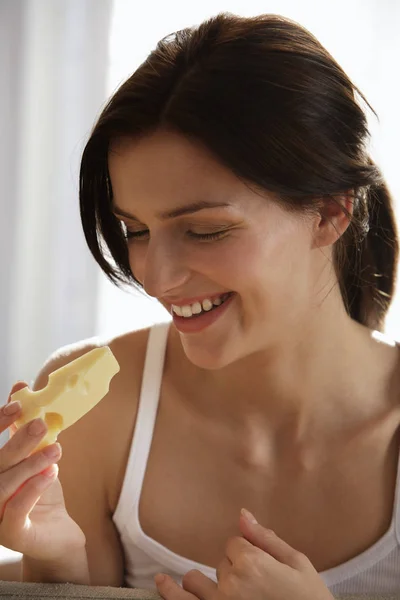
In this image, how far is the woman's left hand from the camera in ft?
3.72

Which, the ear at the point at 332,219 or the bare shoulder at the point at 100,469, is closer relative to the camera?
the ear at the point at 332,219

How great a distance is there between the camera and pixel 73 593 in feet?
4.01

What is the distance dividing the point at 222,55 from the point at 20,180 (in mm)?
2208

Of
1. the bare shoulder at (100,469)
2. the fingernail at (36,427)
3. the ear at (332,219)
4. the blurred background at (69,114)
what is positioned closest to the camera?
the fingernail at (36,427)

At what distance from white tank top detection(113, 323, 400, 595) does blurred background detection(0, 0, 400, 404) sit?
161 cm

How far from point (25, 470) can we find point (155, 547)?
437mm

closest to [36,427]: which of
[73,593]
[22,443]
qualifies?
[22,443]

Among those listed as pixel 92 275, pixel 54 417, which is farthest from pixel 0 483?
pixel 92 275

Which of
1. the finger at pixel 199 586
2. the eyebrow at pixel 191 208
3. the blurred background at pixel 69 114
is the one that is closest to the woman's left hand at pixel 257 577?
the finger at pixel 199 586

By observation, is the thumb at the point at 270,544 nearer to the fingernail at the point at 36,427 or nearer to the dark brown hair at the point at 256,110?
the fingernail at the point at 36,427

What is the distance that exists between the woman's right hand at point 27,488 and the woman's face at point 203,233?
269mm

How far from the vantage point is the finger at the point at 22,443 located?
111cm

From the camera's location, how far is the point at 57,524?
4.20ft

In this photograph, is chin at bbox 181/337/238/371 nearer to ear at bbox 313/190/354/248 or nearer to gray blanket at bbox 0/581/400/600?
ear at bbox 313/190/354/248
